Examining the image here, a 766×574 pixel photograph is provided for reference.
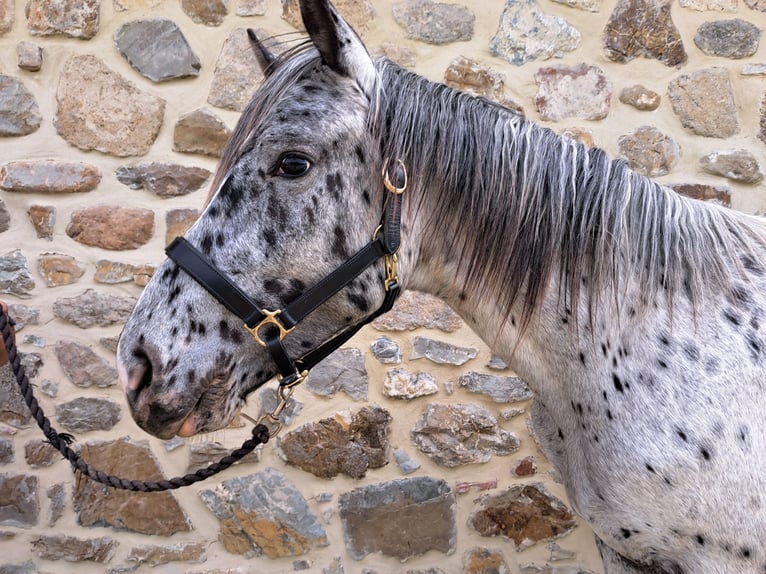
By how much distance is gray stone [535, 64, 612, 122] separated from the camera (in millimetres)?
2145

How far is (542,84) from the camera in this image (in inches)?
84.6

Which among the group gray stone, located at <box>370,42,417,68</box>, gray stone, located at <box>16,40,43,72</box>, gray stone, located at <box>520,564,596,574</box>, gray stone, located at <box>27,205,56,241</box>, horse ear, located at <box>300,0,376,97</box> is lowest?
gray stone, located at <box>520,564,596,574</box>

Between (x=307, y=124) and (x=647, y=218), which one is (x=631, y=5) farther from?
(x=307, y=124)

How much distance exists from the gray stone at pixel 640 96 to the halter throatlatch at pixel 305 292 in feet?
4.75

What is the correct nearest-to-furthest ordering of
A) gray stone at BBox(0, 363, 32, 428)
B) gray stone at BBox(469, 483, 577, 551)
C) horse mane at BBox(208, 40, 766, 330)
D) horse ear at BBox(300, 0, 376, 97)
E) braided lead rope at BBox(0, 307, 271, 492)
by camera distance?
1. horse ear at BBox(300, 0, 376, 97)
2. horse mane at BBox(208, 40, 766, 330)
3. braided lead rope at BBox(0, 307, 271, 492)
4. gray stone at BBox(0, 363, 32, 428)
5. gray stone at BBox(469, 483, 577, 551)

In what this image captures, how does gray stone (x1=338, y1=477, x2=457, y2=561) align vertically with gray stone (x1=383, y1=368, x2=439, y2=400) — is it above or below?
below

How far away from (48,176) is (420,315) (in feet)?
4.25

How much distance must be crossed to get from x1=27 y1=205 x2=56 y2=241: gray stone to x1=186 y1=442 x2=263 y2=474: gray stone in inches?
33.5

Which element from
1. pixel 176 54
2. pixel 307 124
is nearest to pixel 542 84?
pixel 176 54

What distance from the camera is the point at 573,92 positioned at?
84.6 inches

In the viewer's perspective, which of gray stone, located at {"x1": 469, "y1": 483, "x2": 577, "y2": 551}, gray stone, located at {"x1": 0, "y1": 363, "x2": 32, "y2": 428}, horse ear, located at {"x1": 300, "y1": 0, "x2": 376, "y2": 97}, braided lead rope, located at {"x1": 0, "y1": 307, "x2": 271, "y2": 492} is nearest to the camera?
horse ear, located at {"x1": 300, "y1": 0, "x2": 376, "y2": 97}

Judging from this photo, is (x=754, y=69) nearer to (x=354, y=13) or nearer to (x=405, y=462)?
(x=354, y=13)

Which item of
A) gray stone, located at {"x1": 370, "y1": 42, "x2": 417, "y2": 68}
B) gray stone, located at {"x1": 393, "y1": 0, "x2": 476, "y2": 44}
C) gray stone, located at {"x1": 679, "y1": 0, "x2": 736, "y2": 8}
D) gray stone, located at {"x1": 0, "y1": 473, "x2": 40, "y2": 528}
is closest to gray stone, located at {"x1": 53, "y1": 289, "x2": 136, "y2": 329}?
gray stone, located at {"x1": 0, "y1": 473, "x2": 40, "y2": 528}

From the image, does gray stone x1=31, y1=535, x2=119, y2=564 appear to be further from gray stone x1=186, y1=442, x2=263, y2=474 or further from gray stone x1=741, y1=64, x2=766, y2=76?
gray stone x1=741, y1=64, x2=766, y2=76
